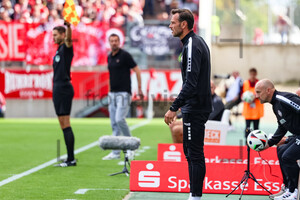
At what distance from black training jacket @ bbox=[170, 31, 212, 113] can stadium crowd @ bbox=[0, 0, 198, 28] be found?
21.9m

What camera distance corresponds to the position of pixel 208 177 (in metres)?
6.80

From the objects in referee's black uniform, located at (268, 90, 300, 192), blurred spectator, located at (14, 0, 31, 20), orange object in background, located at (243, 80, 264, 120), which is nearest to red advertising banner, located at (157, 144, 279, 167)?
referee's black uniform, located at (268, 90, 300, 192)

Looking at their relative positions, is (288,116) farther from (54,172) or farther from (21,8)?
(21,8)

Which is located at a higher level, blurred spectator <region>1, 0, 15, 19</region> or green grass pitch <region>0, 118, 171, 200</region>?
blurred spectator <region>1, 0, 15, 19</region>

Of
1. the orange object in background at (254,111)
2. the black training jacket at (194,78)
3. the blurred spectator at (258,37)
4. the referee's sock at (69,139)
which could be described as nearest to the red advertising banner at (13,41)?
the blurred spectator at (258,37)

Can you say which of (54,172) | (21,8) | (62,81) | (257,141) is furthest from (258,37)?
(257,141)

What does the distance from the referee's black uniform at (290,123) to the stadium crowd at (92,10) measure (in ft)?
70.8

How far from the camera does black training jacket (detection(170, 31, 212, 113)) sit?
5.60 meters

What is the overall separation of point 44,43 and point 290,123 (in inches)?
861

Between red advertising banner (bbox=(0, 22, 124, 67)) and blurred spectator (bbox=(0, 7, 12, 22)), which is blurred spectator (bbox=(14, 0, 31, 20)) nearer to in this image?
blurred spectator (bbox=(0, 7, 12, 22))

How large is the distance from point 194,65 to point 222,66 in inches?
1035

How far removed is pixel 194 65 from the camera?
18.4ft

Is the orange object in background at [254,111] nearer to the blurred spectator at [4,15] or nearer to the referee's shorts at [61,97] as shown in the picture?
the referee's shorts at [61,97]

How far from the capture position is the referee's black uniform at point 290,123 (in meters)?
6.05
